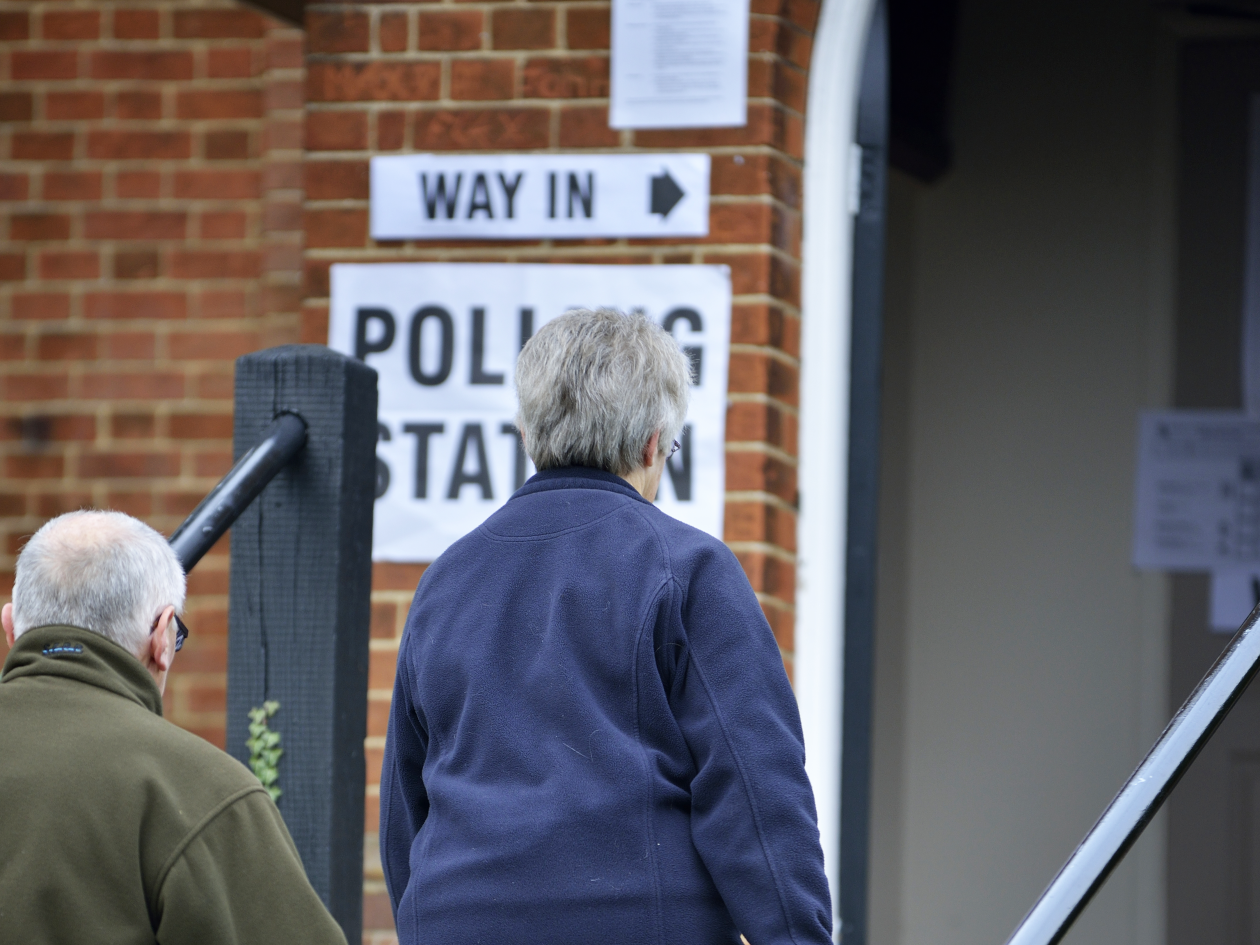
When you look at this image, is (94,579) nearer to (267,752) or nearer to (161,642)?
(161,642)

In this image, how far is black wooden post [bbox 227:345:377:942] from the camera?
2.60m

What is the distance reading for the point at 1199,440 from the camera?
473 centimetres

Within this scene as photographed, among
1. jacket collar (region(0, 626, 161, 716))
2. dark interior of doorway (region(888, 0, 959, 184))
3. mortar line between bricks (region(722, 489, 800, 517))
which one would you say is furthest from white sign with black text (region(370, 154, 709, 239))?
jacket collar (region(0, 626, 161, 716))

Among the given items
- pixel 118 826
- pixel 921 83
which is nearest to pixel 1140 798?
pixel 118 826

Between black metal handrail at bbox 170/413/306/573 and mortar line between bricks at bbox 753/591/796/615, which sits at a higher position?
black metal handrail at bbox 170/413/306/573

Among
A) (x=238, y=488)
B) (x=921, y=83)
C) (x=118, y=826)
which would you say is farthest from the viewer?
(x=921, y=83)

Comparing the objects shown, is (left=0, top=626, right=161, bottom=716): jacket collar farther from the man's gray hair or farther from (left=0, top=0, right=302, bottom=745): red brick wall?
(left=0, top=0, right=302, bottom=745): red brick wall

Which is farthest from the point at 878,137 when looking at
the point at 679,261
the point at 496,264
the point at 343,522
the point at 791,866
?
the point at 791,866

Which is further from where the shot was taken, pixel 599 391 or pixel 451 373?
pixel 451 373

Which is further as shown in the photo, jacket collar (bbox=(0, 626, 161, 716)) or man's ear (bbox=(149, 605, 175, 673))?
man's ear (bbox=(149, 605, 175, 673))

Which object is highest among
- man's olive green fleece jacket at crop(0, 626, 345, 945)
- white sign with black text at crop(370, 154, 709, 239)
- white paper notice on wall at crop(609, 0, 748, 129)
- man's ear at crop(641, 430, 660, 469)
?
white paper notice on wall at crop(609, 0, 748, 129)

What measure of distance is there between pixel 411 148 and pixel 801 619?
1.22 meters

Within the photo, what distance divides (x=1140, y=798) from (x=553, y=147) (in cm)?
198

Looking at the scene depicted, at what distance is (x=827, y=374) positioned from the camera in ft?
11.2
